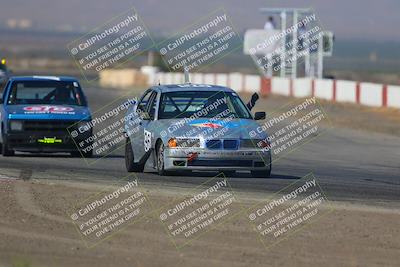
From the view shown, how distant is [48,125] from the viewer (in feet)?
66.3

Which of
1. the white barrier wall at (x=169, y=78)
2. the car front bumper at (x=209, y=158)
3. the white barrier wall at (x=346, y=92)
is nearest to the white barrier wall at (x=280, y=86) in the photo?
the white barrier wall at (x=346, y=92)

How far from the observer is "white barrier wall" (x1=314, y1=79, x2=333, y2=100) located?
43688 mm

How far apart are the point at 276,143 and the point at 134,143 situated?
29.7ft

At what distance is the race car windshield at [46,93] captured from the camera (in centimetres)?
2080

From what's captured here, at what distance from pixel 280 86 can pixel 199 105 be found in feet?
107

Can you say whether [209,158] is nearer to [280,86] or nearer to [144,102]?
[144,102]

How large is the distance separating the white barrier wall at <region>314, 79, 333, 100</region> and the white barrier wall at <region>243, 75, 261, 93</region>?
6.90m

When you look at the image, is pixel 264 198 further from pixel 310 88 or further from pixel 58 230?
pixel 310 88

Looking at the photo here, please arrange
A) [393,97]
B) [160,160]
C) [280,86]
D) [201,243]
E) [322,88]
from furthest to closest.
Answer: [280,86]
[322,88]
[393,97]
[160,160]
[201,243]

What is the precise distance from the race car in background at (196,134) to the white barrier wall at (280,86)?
102ft

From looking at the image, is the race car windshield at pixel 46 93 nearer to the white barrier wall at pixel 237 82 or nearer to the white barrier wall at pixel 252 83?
the white barrier wall at pixel 252 83

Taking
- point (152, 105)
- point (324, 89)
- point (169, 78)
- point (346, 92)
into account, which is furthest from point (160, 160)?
point (169, 78)

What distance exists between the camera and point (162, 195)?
13.5 m

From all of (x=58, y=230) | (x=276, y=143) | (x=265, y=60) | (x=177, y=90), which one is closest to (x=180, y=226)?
(x=58, y=230)
